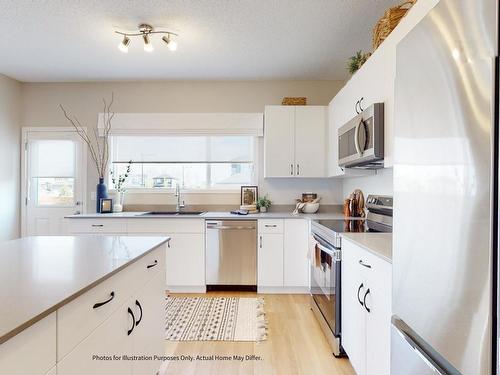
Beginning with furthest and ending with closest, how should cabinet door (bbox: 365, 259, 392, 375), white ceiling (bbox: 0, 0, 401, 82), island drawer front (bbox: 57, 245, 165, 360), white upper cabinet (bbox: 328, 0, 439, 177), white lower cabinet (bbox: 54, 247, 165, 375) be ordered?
white ceiling (bbox: 0, 0, 401, 82) → white upper cabinet (bbox: 328, 0, 439, 177) → cabinet door (bbox: 365, 259, 392, 375) → white lower cabinet (bbox: 54, 247, 165, 375) → island drawer front (bbox: 57, 245, 165, 360)

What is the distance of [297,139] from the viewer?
3.64 metres

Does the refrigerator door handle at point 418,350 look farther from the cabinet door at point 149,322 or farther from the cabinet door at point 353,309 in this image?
the cabinet door at point 149,322

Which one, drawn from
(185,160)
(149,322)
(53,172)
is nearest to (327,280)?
(149,322)

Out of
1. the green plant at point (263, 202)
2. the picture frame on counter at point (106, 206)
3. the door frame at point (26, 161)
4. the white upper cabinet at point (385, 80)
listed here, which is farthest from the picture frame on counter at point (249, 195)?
the door frame at point (26, 161)

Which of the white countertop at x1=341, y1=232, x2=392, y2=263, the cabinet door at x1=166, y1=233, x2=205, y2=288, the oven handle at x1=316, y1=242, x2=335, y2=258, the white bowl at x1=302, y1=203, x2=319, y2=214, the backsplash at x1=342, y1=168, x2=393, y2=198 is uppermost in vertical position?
the backsplash at x1=342, y1=168, x2=393, y2=198

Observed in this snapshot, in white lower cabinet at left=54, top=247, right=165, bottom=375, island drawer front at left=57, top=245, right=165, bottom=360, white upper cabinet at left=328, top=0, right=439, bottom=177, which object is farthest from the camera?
white upper cabinet at left=328, top=0, right=439, bottom=177

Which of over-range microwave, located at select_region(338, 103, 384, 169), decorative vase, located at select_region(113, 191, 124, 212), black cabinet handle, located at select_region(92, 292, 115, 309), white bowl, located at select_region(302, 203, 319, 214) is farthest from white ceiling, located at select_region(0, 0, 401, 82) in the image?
black cabinet handle, located at select_region(92, 292, 115, 309)

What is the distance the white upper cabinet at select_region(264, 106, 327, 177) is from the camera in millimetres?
3631

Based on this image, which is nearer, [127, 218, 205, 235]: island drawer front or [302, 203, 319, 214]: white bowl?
[127, 218, 205, 235]: island drawer front

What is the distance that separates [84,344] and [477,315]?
3.79 ft

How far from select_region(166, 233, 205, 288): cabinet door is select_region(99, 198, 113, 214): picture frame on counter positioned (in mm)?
1022

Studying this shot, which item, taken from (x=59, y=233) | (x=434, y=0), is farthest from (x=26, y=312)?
(x=59, y=233)

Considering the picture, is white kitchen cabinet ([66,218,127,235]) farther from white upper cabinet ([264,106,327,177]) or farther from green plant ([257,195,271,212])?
white upper cabinet ([264,106,327,177])

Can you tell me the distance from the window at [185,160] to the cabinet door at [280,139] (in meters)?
0.49
